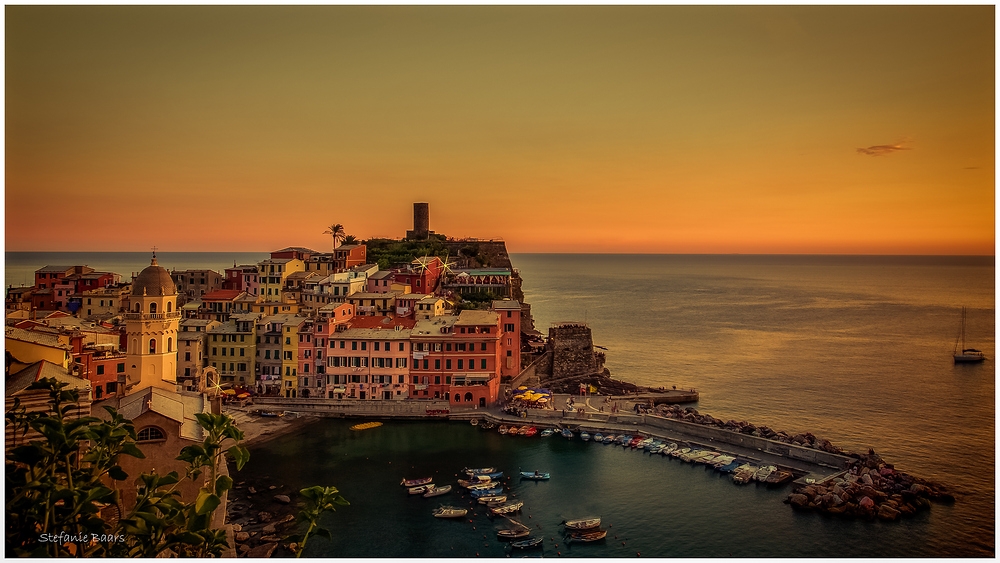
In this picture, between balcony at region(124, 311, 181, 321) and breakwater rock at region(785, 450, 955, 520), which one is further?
breakwater rock at region(785, 450, 955, 520)

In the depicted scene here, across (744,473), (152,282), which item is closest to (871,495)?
(744,473)

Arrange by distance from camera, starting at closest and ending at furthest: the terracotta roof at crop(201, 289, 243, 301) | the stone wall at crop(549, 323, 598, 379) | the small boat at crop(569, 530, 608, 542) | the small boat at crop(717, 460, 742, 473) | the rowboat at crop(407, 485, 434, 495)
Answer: the small boat at crop(569, 530, 608, 542), the rowboat at crop(407, 485, 434, 495), the small boat at crop(717, 460, 742, 473), the stone wall at crop(549, 323, 598, 379), the terracotta roof at crop(201, 289, 243, 301)

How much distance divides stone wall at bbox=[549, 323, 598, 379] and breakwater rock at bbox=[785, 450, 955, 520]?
35.5 ft

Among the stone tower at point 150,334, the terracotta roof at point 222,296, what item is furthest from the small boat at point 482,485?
the terracotta roof at point 222,296

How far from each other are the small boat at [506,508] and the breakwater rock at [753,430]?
7089 mm

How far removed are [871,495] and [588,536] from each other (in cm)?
564

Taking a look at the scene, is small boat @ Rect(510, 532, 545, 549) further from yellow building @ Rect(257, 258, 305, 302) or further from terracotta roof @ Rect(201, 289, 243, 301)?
yellow building @ Rect(257, 258, 305, 302)

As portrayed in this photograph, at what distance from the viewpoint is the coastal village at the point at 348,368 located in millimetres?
12711

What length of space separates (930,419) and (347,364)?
16421 millimetres

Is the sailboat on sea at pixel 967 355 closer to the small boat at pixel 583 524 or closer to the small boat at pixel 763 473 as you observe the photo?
the small boat at pixel 763 473

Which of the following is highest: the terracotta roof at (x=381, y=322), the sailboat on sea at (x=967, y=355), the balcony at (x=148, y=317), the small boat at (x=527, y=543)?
the balcony at (x=148, y=317)

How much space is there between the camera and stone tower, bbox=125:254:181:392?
511 inches

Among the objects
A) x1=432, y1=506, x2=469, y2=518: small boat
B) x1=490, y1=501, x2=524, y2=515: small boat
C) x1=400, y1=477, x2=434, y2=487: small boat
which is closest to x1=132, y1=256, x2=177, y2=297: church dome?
x1=400, y1=477, x2=434, y2=487: small boat

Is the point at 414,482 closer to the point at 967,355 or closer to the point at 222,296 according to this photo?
the point at 222,296
